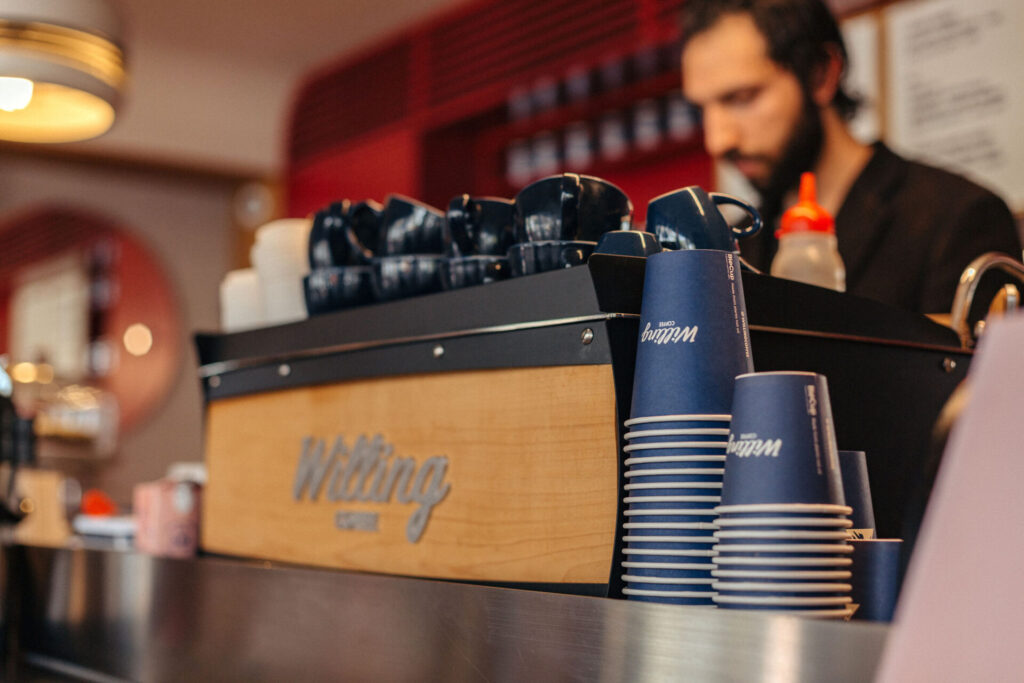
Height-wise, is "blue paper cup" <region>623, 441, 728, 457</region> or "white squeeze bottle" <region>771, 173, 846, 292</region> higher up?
"white squeeze bottle" <region>771, 173, 846, 292</region>

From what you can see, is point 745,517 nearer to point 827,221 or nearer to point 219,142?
point 827,221

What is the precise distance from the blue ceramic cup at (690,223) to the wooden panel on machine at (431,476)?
5.6 inches

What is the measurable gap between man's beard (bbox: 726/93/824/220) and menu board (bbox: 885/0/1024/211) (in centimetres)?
105

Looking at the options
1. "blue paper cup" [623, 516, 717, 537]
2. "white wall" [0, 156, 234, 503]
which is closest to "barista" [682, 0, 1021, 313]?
"blue paper cup" [623, 516, 717, 537]

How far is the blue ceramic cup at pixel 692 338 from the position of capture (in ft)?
2.52

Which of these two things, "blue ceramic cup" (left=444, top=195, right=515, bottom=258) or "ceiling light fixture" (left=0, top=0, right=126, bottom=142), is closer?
"blue ceramic cup" (left=444, top=195, right=515, bottom=258)

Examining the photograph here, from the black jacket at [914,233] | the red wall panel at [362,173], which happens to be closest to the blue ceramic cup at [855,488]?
the black jacket at [914,233]

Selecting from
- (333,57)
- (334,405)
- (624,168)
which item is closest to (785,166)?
(334,405)

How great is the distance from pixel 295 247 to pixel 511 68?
9.21ft

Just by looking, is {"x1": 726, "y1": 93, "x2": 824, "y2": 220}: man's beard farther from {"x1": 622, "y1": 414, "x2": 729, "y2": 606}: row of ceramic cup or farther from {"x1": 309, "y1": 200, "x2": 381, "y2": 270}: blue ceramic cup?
{"x1": 622, "y1": 414, "x2": 729, "y2": 606}: row of ceramic cup

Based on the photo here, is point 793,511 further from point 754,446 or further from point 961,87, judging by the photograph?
point 961,87

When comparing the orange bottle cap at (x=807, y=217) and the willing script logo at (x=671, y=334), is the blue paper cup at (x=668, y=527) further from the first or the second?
the orange bottle cap at (x=807, y=217)

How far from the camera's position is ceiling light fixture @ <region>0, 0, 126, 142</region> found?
216 cm

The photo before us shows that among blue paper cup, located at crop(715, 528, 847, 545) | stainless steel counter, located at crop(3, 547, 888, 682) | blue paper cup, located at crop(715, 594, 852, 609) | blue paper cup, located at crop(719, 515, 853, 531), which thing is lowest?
stainless steel counter, located at crop(3, 547, 888, 682)
